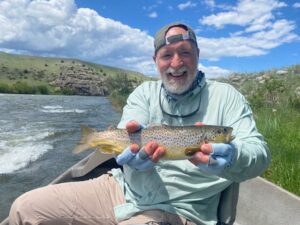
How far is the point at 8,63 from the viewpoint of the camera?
162 meters

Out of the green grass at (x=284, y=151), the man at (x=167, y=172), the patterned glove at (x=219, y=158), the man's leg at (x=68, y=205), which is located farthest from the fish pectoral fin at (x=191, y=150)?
the green grass at (x=284, y=151)

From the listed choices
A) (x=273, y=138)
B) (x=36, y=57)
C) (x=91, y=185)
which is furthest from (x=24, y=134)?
(x=36, y=57)

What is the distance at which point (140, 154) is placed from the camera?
3.52 metres

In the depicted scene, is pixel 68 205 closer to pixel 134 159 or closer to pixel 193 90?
pixel 134 159

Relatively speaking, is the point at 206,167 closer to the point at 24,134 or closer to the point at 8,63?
the point at 24,134

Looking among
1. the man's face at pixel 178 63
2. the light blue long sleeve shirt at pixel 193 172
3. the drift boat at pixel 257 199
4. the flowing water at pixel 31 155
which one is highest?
the man's face at pixel 178 63

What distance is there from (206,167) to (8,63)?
552 feet

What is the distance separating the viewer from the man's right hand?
3.47 m

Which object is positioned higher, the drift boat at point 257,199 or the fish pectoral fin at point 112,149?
the fish pectoral fin at point 112,149

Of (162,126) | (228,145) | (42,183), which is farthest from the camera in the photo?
(42,183)

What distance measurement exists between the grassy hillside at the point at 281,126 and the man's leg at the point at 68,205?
9.50ft

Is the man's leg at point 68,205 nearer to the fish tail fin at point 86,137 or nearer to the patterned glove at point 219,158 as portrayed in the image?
the fish tail fin at point 86,137

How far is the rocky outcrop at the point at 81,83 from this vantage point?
134625mm

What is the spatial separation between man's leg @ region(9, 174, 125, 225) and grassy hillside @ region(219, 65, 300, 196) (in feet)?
9.50
